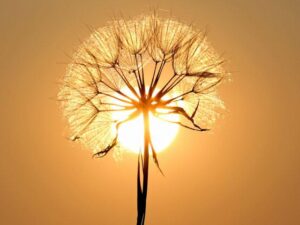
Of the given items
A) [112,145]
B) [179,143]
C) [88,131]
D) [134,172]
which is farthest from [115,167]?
[112,145]

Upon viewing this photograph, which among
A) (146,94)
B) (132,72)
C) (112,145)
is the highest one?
(132,72)

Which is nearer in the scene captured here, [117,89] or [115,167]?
[117,89]

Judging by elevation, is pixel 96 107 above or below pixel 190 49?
below

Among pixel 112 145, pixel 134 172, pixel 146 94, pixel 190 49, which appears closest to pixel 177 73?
pixel 190 49

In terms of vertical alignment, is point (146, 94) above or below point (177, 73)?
below

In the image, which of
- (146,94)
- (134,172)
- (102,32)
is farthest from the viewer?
(134,172)

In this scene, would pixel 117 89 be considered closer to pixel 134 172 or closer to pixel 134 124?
pixel 134 124

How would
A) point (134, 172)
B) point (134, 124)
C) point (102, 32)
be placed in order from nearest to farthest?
point (134, 124), point (102, 32), point (134, 172)

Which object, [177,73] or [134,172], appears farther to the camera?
[134,172]

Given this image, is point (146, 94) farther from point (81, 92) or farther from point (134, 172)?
point (134, 172)
